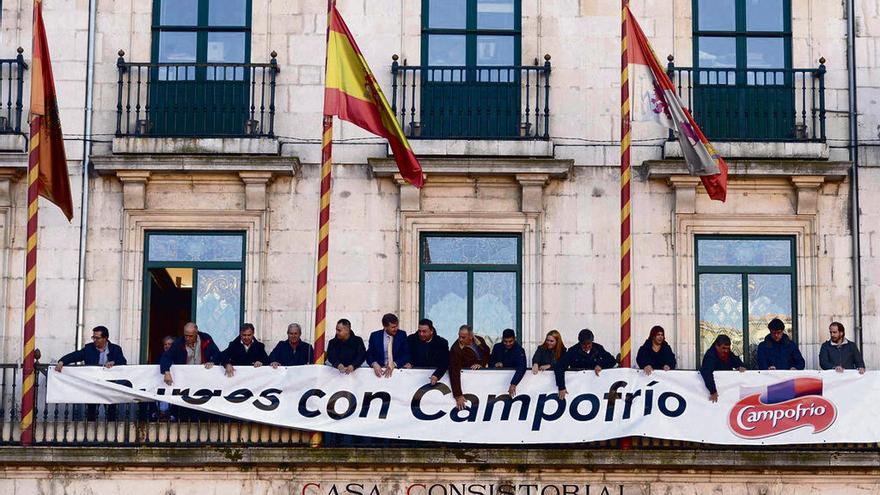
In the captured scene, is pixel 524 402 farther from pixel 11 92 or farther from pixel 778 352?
pixel 11 92

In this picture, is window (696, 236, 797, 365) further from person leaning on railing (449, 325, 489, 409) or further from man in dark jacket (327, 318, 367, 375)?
man in dark jacket (327, 318, 367, 375)

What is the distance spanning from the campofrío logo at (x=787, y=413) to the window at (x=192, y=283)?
24.4 ft

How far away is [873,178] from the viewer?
27.8m

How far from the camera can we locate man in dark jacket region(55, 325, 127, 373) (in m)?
26.1

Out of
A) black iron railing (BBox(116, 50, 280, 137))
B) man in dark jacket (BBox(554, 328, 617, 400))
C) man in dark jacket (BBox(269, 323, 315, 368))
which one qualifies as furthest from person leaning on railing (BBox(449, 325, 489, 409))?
black iron railing (BBox(116, 50, 280, 137))

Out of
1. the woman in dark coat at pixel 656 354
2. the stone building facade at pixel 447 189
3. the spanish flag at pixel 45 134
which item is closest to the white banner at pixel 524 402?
the woman in dark coat at pixel 656 354

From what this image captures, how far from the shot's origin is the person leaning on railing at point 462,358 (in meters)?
25.4

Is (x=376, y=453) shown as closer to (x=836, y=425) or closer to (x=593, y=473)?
(x=593, y=473)

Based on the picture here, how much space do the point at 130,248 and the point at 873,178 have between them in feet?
35.8

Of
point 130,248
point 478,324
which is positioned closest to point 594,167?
point 478,324

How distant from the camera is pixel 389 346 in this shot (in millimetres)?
26078

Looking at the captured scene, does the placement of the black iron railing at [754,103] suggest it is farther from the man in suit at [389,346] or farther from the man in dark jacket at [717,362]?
the man in suit at [389,346]

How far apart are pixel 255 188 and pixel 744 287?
732 cm

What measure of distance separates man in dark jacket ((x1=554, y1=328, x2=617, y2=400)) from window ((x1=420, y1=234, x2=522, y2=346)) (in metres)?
1.96
